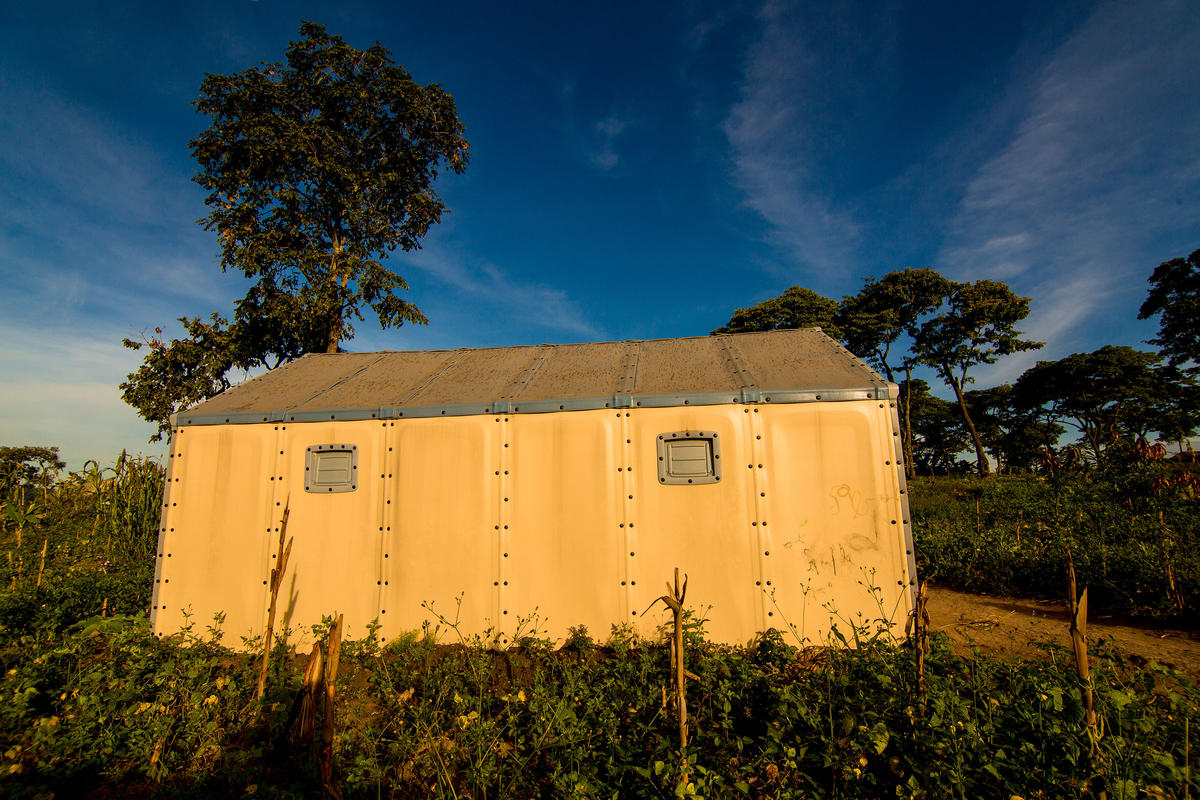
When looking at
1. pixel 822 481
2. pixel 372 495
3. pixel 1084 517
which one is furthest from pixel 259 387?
pixel 1084 517

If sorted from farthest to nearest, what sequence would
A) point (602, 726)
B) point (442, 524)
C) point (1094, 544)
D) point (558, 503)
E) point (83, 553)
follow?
point (83, 553)
point (1094, 544)
point (442, 524)
point (558, 503)
point (602, 726)

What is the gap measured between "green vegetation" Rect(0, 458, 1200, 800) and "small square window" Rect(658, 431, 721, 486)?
1.38m

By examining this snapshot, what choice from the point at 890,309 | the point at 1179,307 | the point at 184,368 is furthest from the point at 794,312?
the point at 184,368

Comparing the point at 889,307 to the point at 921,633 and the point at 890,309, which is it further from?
the point at 921,633

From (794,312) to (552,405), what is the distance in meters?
22.6

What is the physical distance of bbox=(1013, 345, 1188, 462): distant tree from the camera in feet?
82.3

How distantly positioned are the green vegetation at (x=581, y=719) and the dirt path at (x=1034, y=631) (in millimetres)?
538

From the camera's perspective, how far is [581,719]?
3.46 metres

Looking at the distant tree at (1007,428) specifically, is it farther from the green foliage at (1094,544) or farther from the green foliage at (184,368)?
the green foliage at (184,368)

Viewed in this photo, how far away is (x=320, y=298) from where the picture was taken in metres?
12.6

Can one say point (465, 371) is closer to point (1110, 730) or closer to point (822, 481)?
point (822, 481)

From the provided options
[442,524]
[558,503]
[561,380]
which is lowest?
[442,524]

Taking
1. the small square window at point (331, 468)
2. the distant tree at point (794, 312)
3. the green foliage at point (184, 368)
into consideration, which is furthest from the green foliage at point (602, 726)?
the distant tree at point (794, 312)

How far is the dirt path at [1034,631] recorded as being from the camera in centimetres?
448
